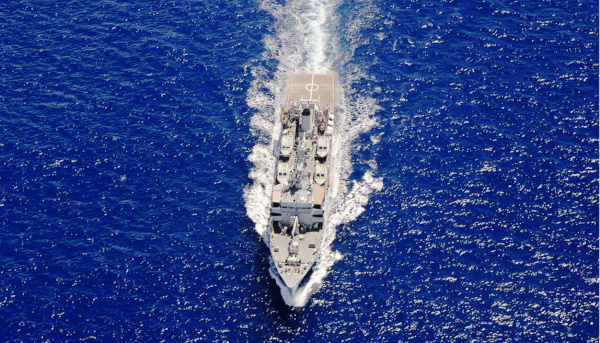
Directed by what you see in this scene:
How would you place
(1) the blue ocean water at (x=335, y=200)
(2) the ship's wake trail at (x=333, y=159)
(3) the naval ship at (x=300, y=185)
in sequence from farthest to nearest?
(2) the ship's wake trail at (x=333, y=159) < (3) the naval ship at (x=300, y=185) < (1) the blue ocean water at (x=335, y=200)

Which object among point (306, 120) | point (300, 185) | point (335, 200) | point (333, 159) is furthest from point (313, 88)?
point (300, 185)

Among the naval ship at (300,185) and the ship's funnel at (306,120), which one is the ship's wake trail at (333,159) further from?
the ship's funnel at (306,120)

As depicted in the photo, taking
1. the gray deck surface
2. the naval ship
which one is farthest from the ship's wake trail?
the naval ship

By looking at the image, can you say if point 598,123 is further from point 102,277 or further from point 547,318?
point 102,277

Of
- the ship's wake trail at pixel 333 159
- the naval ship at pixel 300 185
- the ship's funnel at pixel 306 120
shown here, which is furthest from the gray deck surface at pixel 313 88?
the ship's funnel at pixel 306 120

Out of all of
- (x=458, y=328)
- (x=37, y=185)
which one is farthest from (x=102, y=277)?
(x=458, y=328)

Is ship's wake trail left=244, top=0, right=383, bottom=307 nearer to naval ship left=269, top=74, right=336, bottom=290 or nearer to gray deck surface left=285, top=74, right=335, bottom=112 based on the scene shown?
gray deck surface left=285, top=74, right=335, bottom=112
